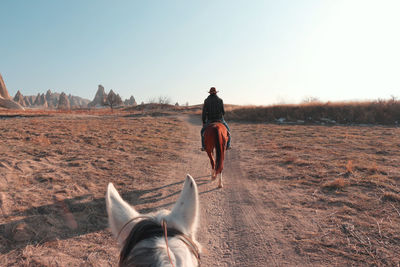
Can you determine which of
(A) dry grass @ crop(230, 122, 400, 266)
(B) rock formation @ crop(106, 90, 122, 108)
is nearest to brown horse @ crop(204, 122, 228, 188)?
(A) dry grass @ crop(230, 122, 400, 266)

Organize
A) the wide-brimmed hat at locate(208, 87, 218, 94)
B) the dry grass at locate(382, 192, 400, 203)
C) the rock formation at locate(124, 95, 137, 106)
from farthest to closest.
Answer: the rock formation at locate(124, 95, 137, 106) < the wide-brimmed hat at locate(208, 87, 218, 94) < the dry grass at locate(382, 192, 400, 203)

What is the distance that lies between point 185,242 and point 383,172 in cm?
738

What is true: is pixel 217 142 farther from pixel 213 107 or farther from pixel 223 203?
pixel 223 203

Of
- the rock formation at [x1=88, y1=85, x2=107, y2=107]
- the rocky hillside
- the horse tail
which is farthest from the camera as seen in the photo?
the rock formation at [x1=88, y1=85, x2=107, y2=107]

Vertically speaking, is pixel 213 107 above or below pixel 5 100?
below

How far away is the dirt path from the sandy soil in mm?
20

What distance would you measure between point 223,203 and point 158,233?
12.3 feet

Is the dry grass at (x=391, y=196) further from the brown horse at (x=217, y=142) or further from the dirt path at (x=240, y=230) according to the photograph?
the brown horse at (x=217, y=142)

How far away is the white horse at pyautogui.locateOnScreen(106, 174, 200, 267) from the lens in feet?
3.22

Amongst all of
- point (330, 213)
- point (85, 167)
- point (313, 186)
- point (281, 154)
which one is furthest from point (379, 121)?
point (85, 167)

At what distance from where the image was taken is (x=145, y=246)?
3.43 feet

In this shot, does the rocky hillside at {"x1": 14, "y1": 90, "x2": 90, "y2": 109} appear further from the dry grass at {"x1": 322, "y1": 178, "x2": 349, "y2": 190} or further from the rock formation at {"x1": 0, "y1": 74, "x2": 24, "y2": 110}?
the dry grass at {"x1": 322, "y1": 178, "x2": 349, "y2": 190}

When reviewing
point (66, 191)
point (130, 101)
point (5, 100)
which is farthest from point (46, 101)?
point (66, 191)

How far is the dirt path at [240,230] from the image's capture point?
9.61ft
